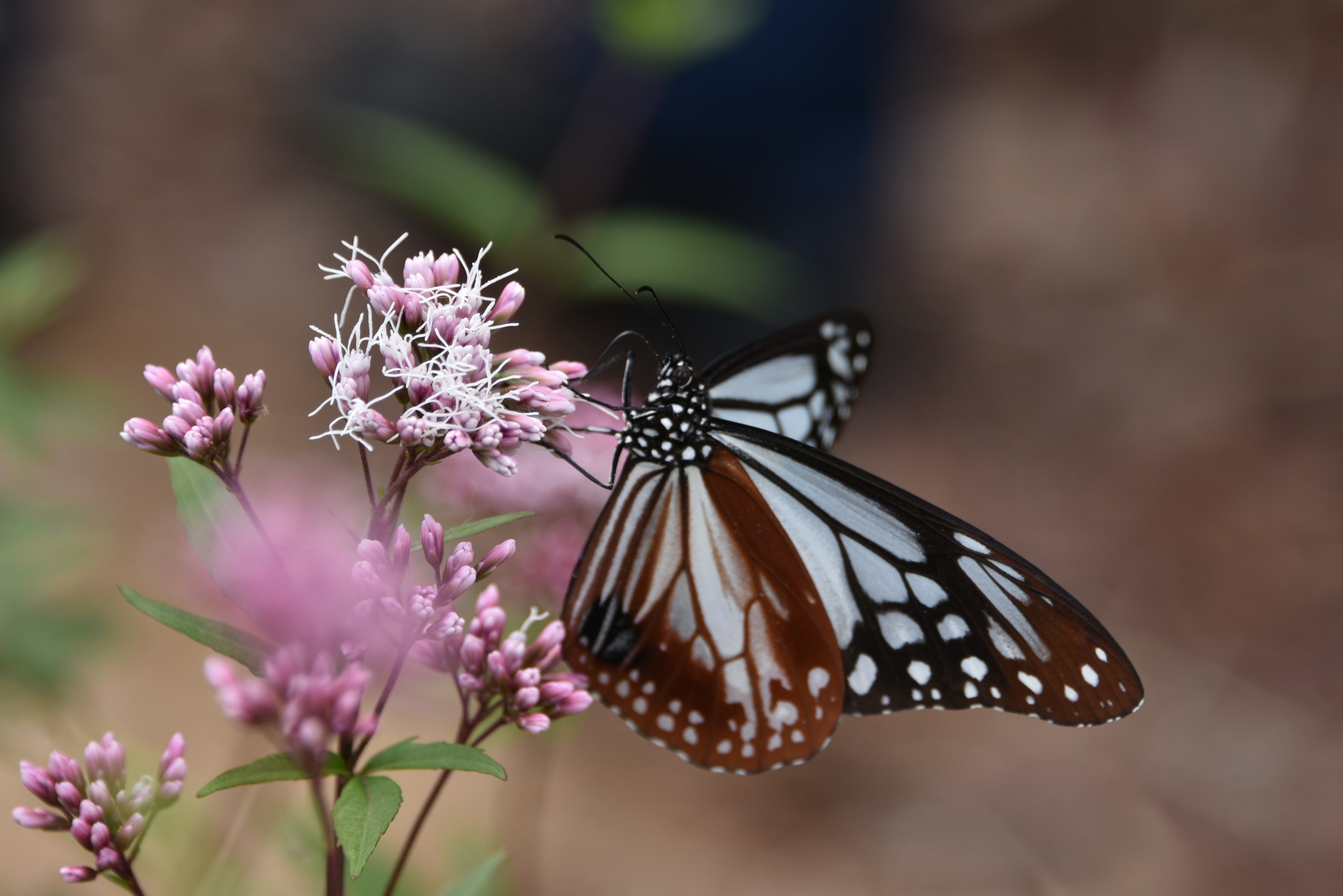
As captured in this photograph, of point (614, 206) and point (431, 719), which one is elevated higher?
point (614, 206)

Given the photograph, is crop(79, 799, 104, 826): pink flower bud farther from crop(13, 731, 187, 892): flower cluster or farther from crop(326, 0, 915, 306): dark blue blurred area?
crop(326, 0, 915, 306): dark blue blurred area

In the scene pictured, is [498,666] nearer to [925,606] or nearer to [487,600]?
[487,600]

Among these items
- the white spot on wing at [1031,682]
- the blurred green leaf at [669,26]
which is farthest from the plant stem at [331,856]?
the blurred green leaf at [669,26]

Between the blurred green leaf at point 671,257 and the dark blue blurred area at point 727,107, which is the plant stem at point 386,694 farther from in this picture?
the dark blue blurred area at point 727,107

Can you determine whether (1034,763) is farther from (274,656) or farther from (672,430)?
(274,656)

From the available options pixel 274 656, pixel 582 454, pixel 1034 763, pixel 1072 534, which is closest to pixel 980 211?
pixel 1072 534

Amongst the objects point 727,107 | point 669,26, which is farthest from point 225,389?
point 727,107

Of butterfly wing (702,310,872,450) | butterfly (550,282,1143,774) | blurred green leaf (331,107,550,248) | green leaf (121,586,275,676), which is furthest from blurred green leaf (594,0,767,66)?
green leaf (121,586,275,676)
